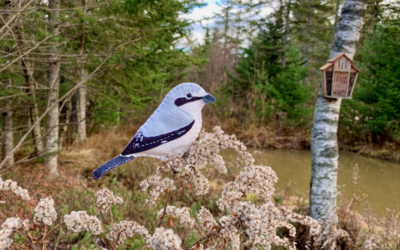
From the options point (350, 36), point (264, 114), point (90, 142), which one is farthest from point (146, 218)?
point (264, 114)

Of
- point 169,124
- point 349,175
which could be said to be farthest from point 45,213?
point 349,175

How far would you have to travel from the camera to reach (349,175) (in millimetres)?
7266

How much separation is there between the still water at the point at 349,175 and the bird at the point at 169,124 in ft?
11.2

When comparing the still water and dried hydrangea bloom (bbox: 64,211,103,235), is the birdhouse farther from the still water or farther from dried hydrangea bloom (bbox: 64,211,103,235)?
dried hydrangea bloom (bbox: 64,211,103,235)

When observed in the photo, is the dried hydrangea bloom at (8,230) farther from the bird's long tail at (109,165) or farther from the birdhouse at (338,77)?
the birdhouse at (338,77)

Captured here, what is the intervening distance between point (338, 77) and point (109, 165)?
3039 millimetres

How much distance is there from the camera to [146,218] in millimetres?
3279

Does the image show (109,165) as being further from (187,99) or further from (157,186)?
(187,99)

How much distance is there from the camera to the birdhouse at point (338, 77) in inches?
128

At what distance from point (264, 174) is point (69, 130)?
738 cm

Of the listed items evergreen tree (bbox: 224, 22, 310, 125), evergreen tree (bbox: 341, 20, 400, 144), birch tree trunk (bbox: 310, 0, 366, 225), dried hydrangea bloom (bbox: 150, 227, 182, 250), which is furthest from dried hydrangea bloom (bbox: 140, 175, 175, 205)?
evergreen tree (bbox: 341, 20, 400, 144)

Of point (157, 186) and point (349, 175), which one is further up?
point (157, 186)

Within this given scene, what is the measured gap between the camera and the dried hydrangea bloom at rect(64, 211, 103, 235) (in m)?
1.13

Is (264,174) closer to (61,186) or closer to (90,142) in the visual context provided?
(61,186)
